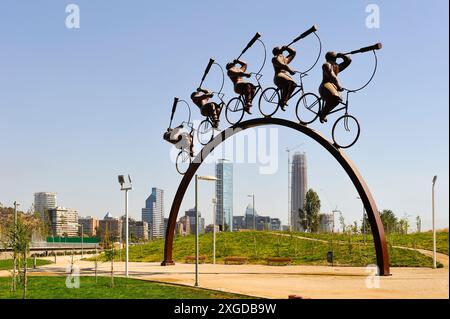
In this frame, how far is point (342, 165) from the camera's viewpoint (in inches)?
728

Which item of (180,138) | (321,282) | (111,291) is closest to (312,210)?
(180,138)

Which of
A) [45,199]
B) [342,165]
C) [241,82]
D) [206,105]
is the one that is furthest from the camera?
[45,199]

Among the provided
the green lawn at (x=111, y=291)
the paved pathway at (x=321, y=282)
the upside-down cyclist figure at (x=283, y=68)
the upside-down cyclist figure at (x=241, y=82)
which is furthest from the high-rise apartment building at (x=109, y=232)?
the upside-down cyclist figure at (x=283, y=68)

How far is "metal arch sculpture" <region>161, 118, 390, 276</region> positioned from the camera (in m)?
17.5

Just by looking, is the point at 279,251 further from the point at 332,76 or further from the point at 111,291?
the point at 332,76

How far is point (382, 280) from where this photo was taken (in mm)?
18406

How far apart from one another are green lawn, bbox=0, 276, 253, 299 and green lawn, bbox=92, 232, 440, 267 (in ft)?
43.9

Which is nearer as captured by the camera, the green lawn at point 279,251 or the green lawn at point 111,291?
the green lawn at point 111,291

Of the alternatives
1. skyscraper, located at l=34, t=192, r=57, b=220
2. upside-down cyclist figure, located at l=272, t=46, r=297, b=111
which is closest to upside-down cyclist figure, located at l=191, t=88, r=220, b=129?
upside-down cyclist figure, located at l=272, t=46, r=297, b=111

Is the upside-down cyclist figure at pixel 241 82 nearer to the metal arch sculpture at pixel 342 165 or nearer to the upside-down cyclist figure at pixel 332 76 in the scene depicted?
the metal arch sculpture at pixel 342 165

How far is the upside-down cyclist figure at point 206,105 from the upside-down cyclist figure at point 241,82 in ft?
7.40

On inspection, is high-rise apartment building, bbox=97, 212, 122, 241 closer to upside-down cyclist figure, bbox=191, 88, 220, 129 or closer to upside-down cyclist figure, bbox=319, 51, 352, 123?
upside-down cyclist figure, bbox=191, 88, 220, 129

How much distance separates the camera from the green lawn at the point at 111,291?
16.4 m

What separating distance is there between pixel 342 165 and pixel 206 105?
8.77m
